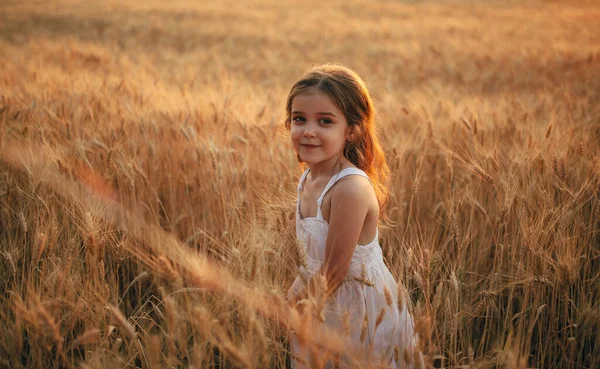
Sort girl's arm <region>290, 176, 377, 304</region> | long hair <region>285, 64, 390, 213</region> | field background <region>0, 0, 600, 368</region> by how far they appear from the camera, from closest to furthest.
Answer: field background <region>0, 0, 600, 368</region> < girl's arm <region>290, 176, 377, 304</region> < long hair <region>285, 64, 390, 213</region>

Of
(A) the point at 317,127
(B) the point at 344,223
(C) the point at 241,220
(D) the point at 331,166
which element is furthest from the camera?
(C) the point at 241,220

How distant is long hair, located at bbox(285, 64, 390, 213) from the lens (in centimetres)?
132

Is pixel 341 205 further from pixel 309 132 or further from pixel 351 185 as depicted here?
pixel 309 132

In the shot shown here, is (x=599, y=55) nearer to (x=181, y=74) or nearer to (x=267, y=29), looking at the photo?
(x=181, y=74)

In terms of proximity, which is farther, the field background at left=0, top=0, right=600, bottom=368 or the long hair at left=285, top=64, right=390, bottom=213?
the long hair at left=285, top=64, right=390, bottom=213

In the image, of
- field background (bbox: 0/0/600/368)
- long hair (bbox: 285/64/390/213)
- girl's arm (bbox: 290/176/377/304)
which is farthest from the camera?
long hair (bbox: 285/64/390/213)

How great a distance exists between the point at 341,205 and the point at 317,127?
276 millimetres

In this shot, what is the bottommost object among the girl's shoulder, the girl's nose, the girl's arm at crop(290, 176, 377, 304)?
the girl's arm at crop(290, 176, 377, 304)

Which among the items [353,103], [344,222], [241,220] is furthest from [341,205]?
[241,220]

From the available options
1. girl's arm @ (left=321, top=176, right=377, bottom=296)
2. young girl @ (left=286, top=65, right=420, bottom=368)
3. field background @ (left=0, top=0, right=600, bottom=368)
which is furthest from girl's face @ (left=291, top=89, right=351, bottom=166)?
field background @ (left=0, top=0, right=600, bottom=368)

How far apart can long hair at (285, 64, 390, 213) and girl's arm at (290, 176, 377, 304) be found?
0.23 metres

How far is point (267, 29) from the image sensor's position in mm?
11828

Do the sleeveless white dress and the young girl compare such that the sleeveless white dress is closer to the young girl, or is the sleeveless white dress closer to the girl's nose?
the young girl

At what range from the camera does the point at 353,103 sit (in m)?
1.36
